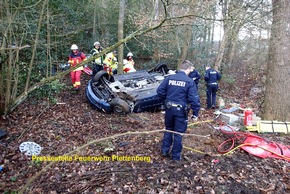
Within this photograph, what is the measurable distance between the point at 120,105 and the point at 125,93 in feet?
1.73

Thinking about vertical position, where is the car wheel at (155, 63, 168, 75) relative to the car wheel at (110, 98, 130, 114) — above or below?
above

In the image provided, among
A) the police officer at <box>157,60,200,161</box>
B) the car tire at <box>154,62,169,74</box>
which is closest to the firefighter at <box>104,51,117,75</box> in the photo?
the car tire at <box>154,62,169,74</box>

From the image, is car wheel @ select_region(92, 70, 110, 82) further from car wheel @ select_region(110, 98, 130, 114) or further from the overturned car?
car wheel @ select_region(110, 98, 130, 114)

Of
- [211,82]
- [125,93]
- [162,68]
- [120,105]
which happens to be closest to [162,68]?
[162,68]

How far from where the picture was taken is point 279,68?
6160 millimetres

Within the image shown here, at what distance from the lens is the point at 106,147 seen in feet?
16.0

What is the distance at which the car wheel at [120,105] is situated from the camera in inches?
263

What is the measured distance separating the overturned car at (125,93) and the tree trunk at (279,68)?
3030 mm

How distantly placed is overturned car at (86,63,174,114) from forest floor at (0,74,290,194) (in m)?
0.50

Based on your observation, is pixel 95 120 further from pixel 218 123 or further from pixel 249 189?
pixel 249 189

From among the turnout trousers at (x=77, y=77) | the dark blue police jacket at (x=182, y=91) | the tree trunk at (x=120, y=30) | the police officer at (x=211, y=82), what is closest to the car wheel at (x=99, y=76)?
the turnout trousers at (x=77, y=77)

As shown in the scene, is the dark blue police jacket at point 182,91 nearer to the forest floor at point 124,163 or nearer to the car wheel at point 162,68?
the forest floor at point 124,163

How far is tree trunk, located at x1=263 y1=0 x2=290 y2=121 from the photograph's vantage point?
5.98 metres

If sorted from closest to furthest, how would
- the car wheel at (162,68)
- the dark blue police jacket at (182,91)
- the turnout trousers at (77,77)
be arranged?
the dark blue police jacket at (182,91) → the turnout trousers at (77,77) → the car wheel at (162,68)
